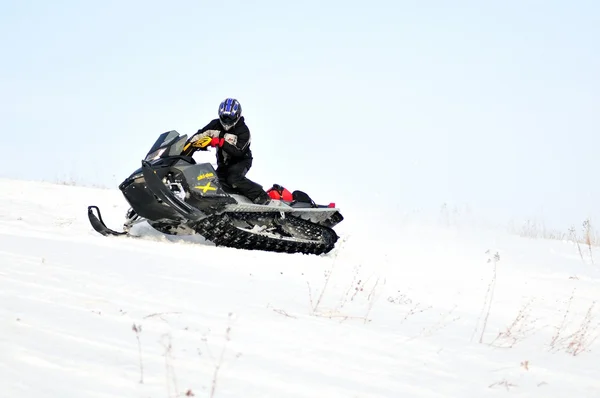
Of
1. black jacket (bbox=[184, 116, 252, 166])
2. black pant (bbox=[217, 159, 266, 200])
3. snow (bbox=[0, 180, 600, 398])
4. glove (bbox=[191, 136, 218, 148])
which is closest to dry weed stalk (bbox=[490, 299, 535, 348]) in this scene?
snow (bbox=[0, 180, 600, 398])

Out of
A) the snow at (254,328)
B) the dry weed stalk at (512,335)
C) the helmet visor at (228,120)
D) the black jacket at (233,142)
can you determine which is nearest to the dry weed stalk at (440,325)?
the snow at (254,328)

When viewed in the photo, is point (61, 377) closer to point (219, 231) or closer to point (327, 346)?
point (327, 346)

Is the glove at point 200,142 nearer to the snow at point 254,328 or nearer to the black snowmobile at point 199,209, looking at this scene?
the black snowmobile at point 199,209

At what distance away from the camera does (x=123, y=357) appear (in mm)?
3303

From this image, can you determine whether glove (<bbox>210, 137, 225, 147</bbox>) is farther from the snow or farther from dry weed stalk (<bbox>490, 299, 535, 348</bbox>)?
dry weed stalk (<bbox>490, 299, 535, 348</bbox>)

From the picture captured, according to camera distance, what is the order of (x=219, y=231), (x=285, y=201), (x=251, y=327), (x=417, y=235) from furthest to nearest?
(x=417, y=235)
(x=285, y=201)
(x=219, y=231)
(x=251, y=327)

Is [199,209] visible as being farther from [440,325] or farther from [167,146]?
[440,325]

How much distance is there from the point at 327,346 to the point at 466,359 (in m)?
1.00

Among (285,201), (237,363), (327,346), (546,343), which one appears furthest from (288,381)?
(285,201)

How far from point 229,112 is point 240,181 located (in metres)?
0.95

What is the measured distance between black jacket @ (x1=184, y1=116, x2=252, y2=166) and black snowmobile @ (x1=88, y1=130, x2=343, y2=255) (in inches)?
16.8

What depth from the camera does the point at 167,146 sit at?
857 centimetres

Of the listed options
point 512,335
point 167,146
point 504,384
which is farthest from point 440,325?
point 167,146

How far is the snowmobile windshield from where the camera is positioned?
853cm
